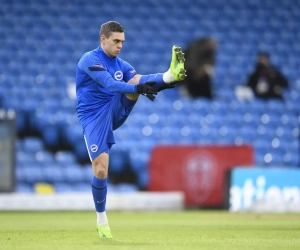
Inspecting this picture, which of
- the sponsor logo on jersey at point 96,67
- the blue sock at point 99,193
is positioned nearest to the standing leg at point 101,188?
the blue sock at point 99,193

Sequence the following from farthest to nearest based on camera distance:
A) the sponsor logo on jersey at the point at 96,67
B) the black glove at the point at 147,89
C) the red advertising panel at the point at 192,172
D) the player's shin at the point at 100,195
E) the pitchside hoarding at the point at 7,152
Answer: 1. the red advertising panel at the point at 192,172
2. the pitchside hoarding at the point at 7,152
3. the player's shin at the point at 100,195
4. the sponsor logo on jersey at the point at 96,67
5. the black glove at the point at 147,89

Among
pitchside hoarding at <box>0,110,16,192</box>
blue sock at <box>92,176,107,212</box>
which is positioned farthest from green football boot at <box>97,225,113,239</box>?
pitchside hoarding at <box>0,110,16,192</box>

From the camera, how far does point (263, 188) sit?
12742 millimetres

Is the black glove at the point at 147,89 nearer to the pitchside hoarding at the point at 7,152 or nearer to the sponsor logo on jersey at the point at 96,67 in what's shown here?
the sponsor logo on jersey at the point at 96,67

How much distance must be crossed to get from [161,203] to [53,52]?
4.77 metres

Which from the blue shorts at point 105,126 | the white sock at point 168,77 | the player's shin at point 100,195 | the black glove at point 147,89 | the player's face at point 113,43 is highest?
the player's face at point 113,43

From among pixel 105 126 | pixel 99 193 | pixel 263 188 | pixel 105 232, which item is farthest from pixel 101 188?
pixel 263 188

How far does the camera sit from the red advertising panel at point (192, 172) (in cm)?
1377

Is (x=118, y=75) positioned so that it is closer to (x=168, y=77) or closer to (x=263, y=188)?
(x=168, y=77)

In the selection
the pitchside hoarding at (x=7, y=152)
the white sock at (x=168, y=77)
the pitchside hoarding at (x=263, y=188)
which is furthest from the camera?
the pitchside hoarding at (x=263, y=188)

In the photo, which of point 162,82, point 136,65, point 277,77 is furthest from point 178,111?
point 162,82

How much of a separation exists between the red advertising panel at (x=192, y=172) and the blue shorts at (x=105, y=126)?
6.63m

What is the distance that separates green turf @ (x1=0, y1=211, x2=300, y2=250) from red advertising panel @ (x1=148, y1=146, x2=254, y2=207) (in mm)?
2209

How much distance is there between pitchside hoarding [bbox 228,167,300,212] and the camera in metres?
12.6
